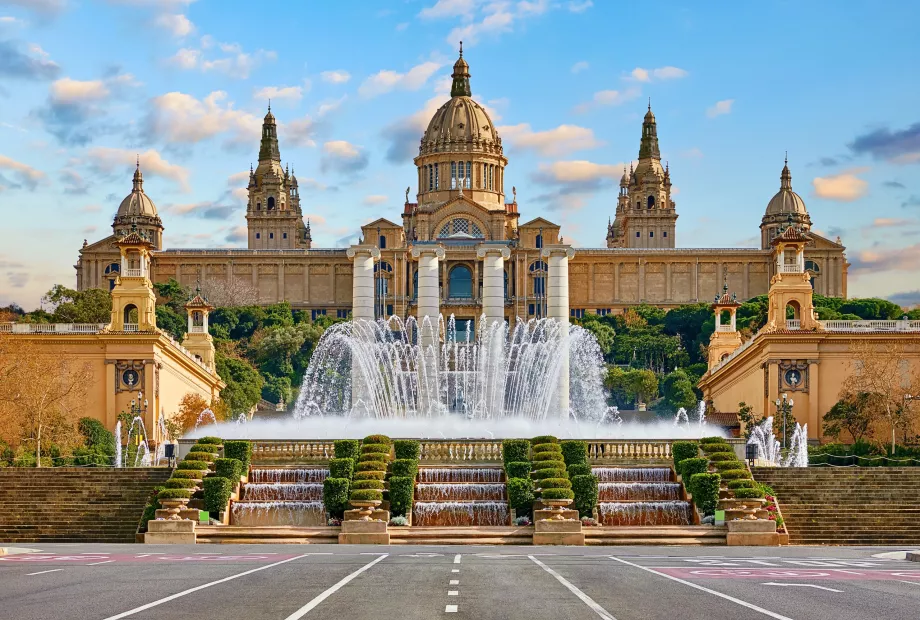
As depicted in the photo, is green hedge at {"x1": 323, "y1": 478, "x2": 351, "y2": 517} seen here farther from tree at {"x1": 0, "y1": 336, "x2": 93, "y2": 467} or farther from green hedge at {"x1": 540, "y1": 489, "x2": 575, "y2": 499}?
tree at {"x1": 0, "y1": 336, "x2": 93, "y2": 467}

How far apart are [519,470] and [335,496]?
18.2ft

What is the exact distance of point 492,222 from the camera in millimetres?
169500

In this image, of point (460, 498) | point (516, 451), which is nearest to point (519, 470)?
point (460, 498)

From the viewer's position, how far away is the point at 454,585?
2500 centimetres

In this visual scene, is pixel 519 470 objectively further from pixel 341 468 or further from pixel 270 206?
pixel 270 206

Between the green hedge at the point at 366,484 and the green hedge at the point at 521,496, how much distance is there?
12.7 ft

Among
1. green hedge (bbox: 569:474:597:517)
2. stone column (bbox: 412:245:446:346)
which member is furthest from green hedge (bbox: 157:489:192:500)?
stone column (bbox: 412:245:446:346)

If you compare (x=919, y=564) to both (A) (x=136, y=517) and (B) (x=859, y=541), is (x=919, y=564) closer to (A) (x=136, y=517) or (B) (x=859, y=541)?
(B) (x=859, y=541)

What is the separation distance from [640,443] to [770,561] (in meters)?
15.8

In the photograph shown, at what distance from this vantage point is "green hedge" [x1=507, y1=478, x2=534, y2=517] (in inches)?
1657

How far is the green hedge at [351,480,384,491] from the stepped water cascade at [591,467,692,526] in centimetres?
649

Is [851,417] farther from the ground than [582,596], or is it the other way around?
[851,417]

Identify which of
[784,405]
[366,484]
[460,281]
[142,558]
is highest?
[460,281]

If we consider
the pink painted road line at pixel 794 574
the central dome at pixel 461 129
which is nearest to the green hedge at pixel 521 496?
the pink painted road line at pixel 794 574
